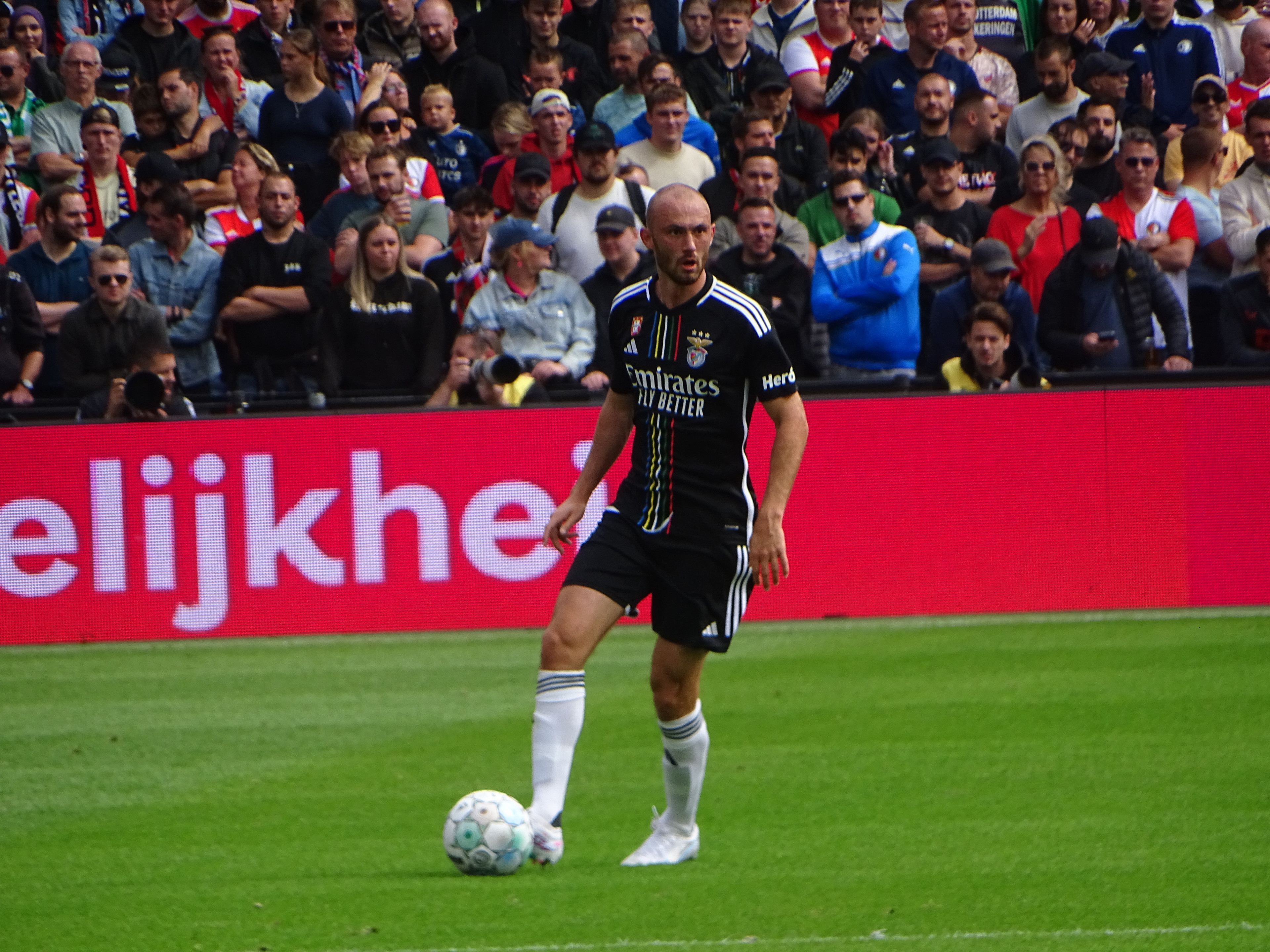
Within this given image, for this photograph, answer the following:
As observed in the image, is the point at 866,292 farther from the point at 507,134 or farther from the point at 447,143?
the point at 447,143

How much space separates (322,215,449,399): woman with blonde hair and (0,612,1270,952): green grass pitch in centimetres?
185

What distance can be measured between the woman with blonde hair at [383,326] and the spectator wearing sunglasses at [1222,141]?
5790mm

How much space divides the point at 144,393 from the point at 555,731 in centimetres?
644

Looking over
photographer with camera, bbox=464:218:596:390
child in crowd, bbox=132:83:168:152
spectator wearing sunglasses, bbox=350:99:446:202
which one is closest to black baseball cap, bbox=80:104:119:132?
child in crowd, bbox=132:83:168:152

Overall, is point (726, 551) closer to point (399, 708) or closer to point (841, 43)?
point (399, 708)

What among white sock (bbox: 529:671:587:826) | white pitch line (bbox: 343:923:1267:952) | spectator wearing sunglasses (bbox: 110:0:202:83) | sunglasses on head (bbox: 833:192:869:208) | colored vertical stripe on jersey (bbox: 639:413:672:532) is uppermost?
spectator wearing sunglasses (bbox: 110:0:202:83)

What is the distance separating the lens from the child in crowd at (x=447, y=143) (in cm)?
1465

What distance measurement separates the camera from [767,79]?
1426 cm

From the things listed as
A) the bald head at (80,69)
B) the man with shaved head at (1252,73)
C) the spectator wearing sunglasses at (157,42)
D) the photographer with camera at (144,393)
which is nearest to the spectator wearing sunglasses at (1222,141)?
the man with shaved head at (1252,73)

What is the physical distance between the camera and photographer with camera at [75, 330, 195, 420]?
458 inches

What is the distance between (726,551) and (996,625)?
19.3 ft

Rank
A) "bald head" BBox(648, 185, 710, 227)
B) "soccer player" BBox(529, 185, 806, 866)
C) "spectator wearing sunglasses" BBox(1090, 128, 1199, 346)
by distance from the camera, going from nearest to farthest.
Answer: "bald head" BBox(648, 185, 710, 227) < "soccer player" BBox(529, 185, 806, 866) < "spectator wearing sunglasses" BBox(1090, 128, 1199, 346)

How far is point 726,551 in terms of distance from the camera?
612cm

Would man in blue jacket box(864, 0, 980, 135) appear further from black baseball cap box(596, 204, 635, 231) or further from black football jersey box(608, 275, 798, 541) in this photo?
black football jersey box(608, 275, 798, 541)
